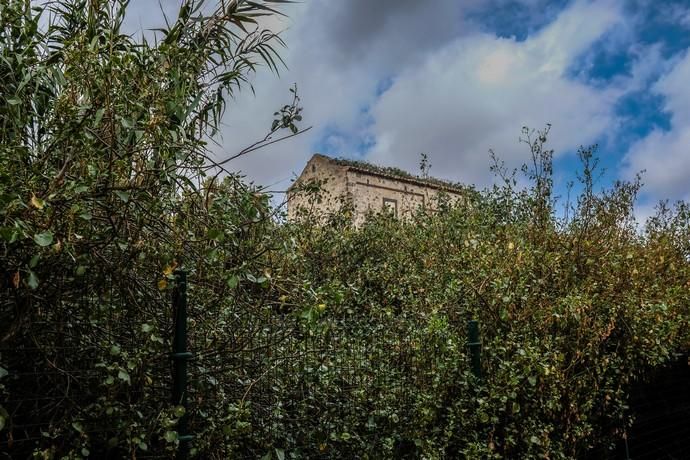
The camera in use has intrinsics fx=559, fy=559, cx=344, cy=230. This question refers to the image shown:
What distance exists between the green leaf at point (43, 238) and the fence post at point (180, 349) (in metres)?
0.75

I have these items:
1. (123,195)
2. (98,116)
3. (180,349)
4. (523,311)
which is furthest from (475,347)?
(98,116)

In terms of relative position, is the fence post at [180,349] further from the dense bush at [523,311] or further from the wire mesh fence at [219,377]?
the dense bush at [523,311]

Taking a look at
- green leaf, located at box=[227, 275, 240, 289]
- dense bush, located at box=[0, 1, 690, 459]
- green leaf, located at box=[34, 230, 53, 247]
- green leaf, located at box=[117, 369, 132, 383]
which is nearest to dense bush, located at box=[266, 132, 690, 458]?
dense bush, located at box=[0, 1, 690, 459]

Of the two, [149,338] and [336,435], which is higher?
[149,338]

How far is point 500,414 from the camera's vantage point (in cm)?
414

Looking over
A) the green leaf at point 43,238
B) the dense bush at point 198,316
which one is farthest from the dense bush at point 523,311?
the green leaf at point 43,238

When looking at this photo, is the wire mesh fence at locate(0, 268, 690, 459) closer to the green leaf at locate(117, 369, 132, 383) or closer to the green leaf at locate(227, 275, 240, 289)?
the green leaf at locate(117, 369, 132, 383)

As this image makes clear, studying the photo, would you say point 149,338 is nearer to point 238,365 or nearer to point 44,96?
point 238,365

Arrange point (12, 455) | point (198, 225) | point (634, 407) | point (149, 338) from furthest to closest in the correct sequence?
point (634, 407)
point (198, 225)
point (149, 338)
point (12, 455)

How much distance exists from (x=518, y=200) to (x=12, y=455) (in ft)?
22.8

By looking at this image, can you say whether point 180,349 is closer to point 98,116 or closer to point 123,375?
point 123,375

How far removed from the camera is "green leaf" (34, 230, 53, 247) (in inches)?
80.4

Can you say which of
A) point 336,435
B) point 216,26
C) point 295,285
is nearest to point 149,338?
point 295,285

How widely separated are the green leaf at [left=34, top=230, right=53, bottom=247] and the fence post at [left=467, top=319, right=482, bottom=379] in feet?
9.64
